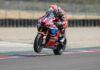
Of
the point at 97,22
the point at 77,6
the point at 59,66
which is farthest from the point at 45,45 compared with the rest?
the point at 77,6

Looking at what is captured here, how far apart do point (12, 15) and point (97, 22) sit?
14.5 meters

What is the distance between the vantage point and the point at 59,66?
7754 millimetres

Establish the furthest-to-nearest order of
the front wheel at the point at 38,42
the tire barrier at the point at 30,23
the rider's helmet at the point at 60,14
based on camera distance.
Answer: the tire barrier at the point at 30,23, the rider's helmet at the point at 60,14, the front wheel at the point at 38,42

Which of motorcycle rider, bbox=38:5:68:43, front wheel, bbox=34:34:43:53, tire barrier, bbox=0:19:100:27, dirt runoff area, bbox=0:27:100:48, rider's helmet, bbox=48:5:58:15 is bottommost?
tire barrier, bbox=0:19:100:27

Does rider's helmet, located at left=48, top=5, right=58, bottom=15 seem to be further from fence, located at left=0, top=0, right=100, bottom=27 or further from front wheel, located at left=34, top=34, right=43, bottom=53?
fence, located at left=0, top=0, right=100, bottom=27

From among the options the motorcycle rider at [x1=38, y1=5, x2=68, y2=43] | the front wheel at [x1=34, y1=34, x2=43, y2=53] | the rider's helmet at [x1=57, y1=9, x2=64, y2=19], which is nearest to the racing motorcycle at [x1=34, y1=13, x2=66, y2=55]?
the front wheel at [x1=34, y1=34, x2=43, y2=53]

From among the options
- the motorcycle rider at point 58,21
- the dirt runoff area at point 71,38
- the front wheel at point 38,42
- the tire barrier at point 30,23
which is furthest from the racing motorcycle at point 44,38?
the tire barrier at point 30,23

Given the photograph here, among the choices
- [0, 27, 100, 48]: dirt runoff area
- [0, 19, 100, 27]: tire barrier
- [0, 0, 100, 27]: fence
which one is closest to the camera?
[0, 27, 100, 48]: dirt runoff area

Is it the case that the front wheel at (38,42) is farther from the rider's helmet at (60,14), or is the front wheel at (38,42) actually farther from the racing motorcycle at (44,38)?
the rider's helmet at (60,14)

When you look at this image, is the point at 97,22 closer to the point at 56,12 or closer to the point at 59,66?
the point at 56,12

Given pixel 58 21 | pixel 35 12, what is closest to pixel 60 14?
pixel 58 21

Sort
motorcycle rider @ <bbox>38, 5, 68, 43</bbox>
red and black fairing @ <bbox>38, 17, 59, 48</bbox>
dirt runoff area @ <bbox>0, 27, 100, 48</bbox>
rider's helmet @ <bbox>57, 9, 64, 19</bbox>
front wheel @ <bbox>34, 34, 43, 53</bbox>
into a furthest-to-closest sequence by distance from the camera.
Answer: dirt runoff area @ <bbox>0, 27, 100, 48</bbox>, rider's helmet @ <bbox>57, 9, 64, 19</bbox>, motorcycle rider @ <bbox>38, 5, 68, 43</bbox>, red and black fairing @ <bbox>38, 17, 59, 48</bbox>, front wheel @ <bbox>34, 34, 43, 53</bbox>

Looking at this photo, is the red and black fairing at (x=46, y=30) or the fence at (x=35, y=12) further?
the fence at (x=35, y=12)

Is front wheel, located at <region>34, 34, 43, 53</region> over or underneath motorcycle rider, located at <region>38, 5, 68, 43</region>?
underneath
